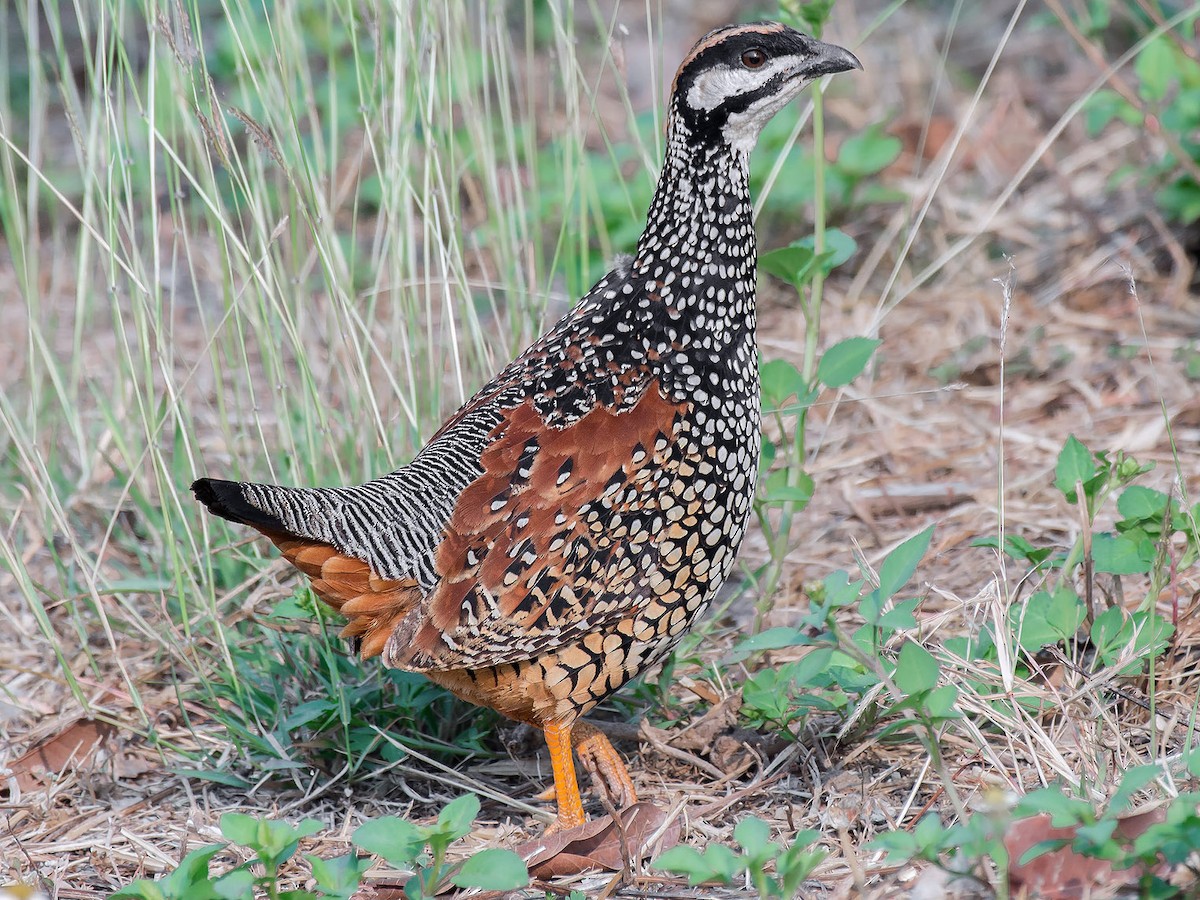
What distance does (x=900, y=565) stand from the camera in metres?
2.36

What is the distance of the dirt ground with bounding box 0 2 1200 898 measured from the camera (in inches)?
114

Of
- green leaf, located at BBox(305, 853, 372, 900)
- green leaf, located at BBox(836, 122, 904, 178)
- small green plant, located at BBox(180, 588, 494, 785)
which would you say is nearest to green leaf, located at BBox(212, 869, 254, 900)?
green leaf, located at BBox(305, 853, 372, 900)

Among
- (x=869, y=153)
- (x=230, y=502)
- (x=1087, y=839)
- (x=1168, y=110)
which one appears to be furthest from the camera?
(x=869, y=153)

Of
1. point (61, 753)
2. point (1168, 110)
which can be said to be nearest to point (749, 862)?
point (61, 753)

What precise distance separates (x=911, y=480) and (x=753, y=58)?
1776 mm

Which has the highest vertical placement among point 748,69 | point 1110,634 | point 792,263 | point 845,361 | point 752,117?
point 748,69

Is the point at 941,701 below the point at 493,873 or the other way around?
the other way around

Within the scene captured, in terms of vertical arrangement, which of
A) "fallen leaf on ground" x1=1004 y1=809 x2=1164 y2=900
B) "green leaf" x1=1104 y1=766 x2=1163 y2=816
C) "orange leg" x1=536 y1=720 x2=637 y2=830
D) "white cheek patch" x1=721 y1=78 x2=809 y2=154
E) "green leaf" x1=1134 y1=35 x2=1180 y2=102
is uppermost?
"white cheek patch" x1=721 y1=78 x2=809 y2=154

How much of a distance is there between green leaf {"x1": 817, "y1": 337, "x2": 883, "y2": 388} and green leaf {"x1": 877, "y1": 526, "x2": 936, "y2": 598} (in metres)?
0.76

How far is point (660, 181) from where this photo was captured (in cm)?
304

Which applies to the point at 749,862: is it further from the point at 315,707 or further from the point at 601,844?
the point at 315,707

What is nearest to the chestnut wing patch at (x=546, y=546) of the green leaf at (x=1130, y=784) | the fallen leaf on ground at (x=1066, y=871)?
the fallen leaf on ground at (x=1066, y=871)

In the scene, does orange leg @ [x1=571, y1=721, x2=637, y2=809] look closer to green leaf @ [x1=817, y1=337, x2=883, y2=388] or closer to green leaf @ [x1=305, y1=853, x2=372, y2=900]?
green leaf @ [x1=305, y1=853, x2=372, y2=900]

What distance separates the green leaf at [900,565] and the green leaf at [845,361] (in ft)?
2.49
